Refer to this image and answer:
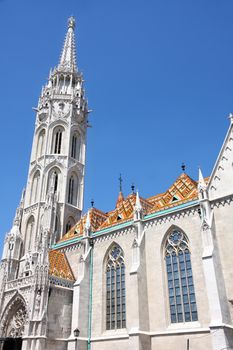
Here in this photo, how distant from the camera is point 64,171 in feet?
124

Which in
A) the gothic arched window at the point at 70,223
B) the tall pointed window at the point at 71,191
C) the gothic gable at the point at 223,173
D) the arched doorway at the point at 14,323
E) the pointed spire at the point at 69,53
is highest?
the pointed spire at the point at 69,53

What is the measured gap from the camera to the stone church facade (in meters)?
20.0

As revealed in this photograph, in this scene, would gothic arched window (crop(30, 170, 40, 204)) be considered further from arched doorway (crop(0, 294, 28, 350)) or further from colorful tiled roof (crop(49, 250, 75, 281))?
arched doorway (crop(0, 294, 28, 350))

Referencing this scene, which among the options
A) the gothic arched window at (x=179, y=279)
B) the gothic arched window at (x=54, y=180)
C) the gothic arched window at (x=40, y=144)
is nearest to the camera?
the gothic arched window at (x=179, y=279)

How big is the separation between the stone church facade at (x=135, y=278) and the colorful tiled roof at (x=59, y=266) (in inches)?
4.7

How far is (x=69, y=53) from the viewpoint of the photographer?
47.6 m

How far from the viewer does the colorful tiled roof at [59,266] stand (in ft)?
88.7

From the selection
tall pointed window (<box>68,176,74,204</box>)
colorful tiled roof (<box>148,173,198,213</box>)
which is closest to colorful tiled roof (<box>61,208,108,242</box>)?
tall pointed window (<box>68,176,74,204</box>)

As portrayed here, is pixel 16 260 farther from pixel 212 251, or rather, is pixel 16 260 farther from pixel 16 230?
pixel 212 251

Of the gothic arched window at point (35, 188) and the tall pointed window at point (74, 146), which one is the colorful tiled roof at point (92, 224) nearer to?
the gothic arched window at point (35, 188)

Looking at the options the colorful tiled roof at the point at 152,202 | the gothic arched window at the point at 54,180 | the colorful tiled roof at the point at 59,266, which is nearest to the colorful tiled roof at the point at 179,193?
the colorful tiled roof at the point at 152,202

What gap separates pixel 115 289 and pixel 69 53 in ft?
114

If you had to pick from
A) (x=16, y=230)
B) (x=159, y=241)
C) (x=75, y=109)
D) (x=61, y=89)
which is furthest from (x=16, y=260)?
(x=61, y=89)

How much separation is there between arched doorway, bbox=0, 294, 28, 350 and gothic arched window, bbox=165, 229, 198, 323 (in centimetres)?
1062
